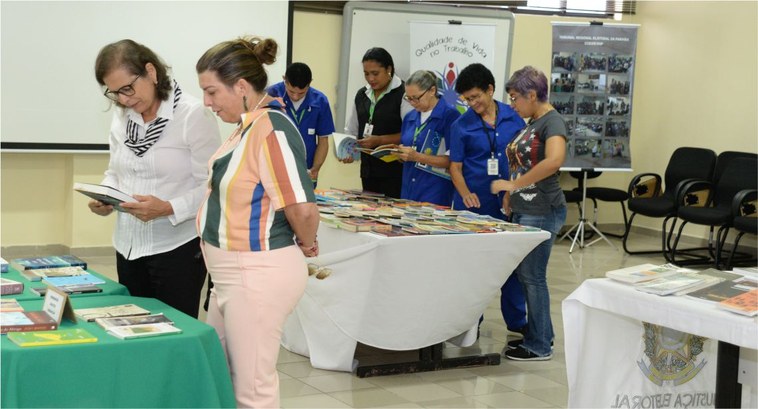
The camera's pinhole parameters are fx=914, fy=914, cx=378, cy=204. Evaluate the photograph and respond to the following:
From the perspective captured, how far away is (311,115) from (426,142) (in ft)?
2.95

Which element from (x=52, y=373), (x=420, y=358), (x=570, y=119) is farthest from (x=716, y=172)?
(x=52, y=373)

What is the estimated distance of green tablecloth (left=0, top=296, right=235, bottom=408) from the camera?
209 cm

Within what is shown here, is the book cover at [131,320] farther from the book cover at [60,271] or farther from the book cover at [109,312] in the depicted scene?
the book cover at [60,271]

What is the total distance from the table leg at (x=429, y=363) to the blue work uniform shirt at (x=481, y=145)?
0.83m

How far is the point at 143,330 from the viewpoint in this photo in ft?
7.55

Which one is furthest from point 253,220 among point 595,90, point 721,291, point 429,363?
point 595,90

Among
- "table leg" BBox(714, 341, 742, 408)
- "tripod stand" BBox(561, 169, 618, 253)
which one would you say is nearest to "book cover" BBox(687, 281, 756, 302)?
"table leg" BBox(714, 341, 742, 408)

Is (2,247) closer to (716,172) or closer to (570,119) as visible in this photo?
(570,119)

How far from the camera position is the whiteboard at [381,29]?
25.7 feet

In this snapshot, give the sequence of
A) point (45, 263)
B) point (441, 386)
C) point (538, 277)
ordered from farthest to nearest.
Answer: point (538, 277) < point (441, 386) < point (45, 263)

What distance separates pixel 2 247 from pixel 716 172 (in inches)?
237

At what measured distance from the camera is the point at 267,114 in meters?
2.37

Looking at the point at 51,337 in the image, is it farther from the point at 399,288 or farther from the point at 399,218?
the point at 399,218

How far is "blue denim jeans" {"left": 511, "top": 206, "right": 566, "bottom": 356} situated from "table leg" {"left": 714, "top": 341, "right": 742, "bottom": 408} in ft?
5.21
